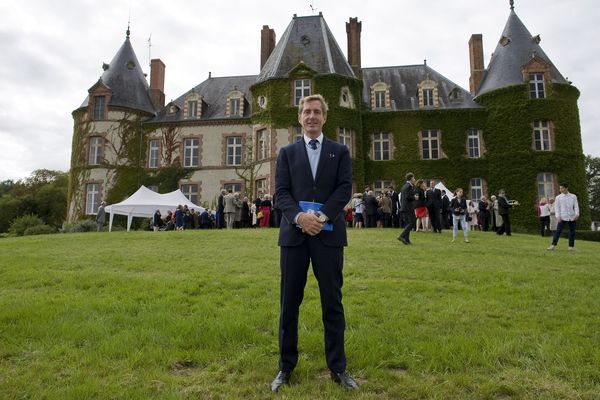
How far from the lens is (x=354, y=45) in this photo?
34438mm

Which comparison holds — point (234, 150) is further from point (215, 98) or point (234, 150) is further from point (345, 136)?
point (345, 136)

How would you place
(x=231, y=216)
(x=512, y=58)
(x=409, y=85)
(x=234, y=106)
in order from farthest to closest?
1. (x=234, y=106)
2. (x=409, y=85)
3. (x=512, y=58)
4. (x=231, y=216)

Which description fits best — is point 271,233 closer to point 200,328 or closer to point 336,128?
point 200,328

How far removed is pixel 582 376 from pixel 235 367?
2968 mm

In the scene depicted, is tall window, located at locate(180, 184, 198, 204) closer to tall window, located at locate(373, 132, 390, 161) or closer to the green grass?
tall window, located at locate(373, 132, 390, 161)

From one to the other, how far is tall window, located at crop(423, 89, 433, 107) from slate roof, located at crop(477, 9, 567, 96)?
332 cm

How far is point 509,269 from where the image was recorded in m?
9.11

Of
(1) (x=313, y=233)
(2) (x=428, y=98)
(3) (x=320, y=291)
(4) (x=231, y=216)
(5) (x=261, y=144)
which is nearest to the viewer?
(1) (x=313, y=233)

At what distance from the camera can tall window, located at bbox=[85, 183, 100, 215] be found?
34.6m

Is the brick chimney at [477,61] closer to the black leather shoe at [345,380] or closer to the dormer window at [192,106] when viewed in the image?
the dormer window at [192,106]

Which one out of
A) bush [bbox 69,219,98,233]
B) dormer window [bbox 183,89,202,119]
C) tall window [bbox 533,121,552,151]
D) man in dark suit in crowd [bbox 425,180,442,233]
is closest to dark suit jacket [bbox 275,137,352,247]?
man in dark suit in crowd [bbox 425,180,442,233]

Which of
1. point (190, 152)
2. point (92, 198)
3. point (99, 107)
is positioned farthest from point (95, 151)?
point (190, 152)

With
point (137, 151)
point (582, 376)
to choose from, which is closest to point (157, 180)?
point (137, 151)

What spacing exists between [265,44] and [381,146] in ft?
41.1
